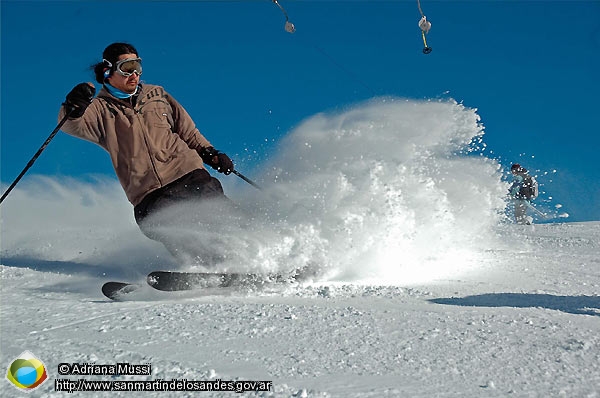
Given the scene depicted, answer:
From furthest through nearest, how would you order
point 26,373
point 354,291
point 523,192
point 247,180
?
point 523,192 < point 247,180 < point 354,291 < point 26,373

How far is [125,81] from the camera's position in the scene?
14.7ft

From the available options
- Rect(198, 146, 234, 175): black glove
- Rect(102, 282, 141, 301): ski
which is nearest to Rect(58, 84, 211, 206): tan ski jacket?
Rect(198, 146, 234, 175): black glove

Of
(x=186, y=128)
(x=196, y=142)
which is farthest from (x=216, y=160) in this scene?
(x=186, y=128)

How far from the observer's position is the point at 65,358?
213cm

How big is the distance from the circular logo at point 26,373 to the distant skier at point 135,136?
2501 millimetres

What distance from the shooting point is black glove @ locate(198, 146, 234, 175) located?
501 cm

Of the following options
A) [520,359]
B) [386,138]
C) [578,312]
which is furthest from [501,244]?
[520,359]

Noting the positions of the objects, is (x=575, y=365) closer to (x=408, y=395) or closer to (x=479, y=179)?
(x=408, y=395)

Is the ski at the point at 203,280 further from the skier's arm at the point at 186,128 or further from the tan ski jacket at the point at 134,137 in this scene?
the skier's arm at the point at 186,128

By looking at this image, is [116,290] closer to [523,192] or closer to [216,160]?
[216,160]

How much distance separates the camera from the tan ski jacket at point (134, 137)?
4430 millimetres

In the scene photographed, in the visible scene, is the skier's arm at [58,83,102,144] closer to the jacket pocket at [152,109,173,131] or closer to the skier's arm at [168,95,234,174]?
the jacket pocket at [152,109,173,131]

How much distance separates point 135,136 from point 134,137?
0.01 meters

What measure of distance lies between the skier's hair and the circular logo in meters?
3.18
